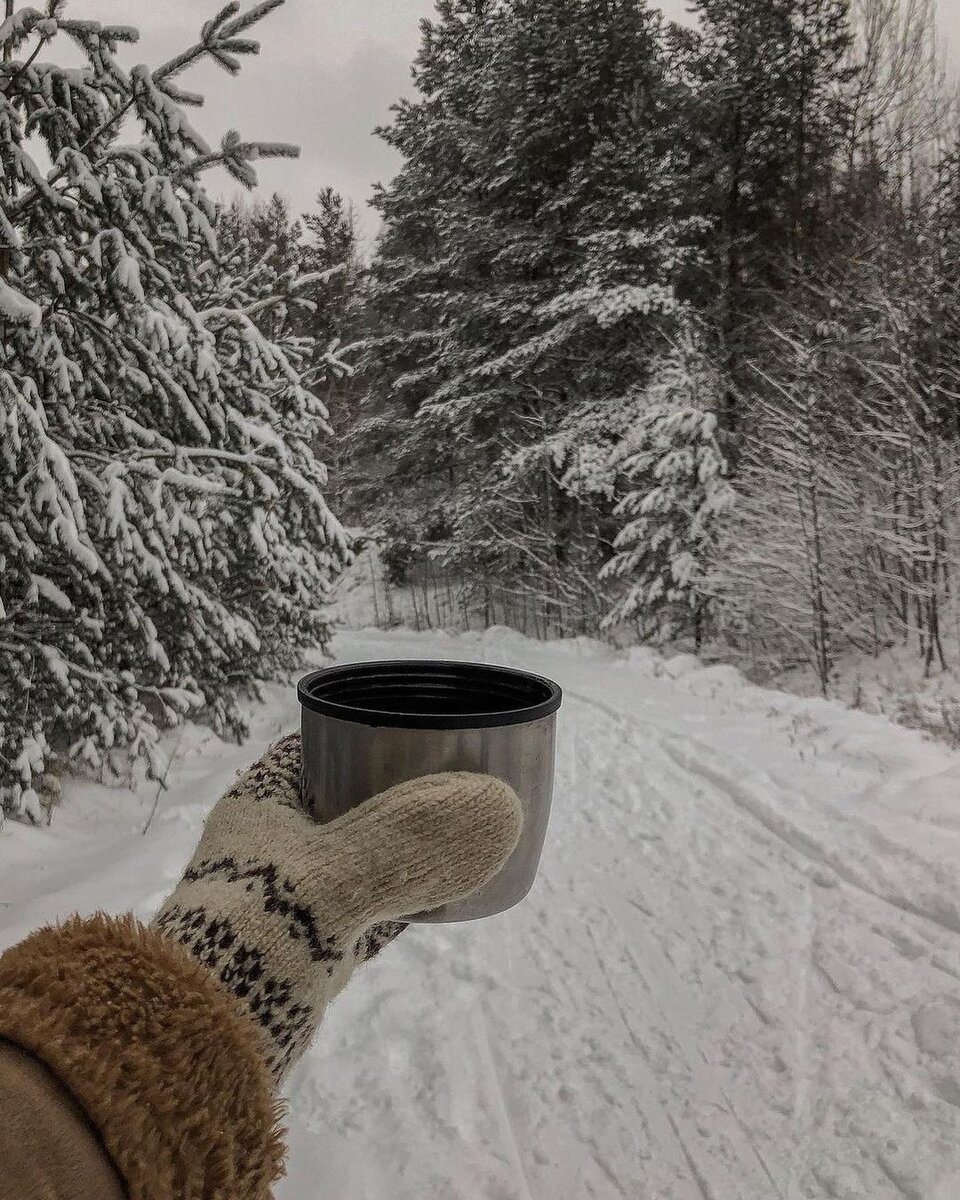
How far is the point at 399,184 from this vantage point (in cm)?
1301

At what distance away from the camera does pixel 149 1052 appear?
2.01 feet

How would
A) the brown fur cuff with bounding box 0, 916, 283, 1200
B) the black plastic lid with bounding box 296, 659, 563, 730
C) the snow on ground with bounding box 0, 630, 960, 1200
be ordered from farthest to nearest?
1. the snow on ground with bounding box 0, 630, 960, 1200
2. the black plastic lid with bounding box 296, 659, 563, 730
3. the brown fur cuff with bounding box 0, 916, 283, 1200

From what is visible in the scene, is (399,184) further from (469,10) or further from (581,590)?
(581,590)

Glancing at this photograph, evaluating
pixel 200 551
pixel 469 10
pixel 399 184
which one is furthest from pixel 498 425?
pixel 200 551

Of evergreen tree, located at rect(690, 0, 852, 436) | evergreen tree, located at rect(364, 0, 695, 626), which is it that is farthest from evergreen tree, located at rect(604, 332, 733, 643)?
evergreen tree, located at rect(690, 0, 852, 436)

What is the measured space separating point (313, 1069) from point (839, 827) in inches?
105

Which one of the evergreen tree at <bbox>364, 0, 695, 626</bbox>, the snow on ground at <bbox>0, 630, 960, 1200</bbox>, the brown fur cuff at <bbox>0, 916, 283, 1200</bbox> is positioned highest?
the evergreen tree at <bbox>364, 0, 695, 626</bbox>

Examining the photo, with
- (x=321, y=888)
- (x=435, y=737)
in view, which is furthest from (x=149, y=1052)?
(x=435, y=737)

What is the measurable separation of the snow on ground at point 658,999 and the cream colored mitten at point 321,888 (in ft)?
3.67

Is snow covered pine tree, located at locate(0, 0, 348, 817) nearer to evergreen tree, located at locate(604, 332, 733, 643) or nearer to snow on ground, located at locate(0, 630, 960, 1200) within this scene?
snow on ground, located at locate(0, 630, 960, 1200)

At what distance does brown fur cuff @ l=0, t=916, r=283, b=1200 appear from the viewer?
56cm

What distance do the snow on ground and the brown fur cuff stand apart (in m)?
1.25

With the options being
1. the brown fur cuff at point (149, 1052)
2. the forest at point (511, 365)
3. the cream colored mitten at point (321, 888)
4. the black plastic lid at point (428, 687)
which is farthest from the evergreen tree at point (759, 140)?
the brown fur cuff at point (149, 1052)

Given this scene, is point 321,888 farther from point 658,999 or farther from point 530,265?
point 530,265
